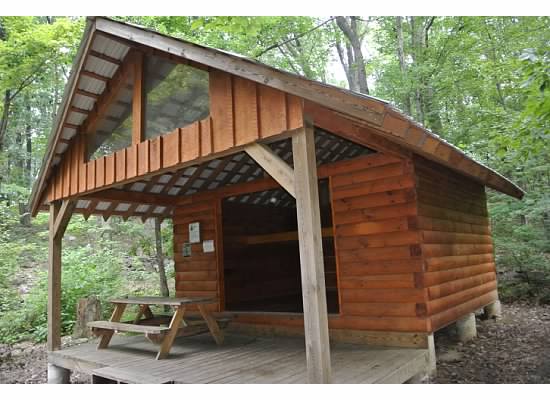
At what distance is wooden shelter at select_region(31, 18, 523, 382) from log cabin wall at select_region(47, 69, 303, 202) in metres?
0.02

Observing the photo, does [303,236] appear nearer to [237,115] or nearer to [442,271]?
[237,115]

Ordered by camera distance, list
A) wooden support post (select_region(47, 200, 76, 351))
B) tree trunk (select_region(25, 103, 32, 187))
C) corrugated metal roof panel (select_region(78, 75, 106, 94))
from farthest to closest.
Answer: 1. tree trunk (select_region(25, 103, 32, 187))
2. wooden support post (select_region(47, 200, 76, 351))
3. corrugated metal roof panel (select_region(78, 75, 106, 94))

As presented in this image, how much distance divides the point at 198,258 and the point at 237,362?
139 inches

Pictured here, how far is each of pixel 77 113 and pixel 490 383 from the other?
21.2ft

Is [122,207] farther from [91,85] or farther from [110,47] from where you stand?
[110,47]

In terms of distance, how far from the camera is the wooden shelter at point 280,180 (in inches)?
145

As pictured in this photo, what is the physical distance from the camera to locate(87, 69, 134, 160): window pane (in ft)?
18.4

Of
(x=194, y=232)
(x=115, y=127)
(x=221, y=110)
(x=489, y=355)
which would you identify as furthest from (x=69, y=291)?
(x=489, y=355)

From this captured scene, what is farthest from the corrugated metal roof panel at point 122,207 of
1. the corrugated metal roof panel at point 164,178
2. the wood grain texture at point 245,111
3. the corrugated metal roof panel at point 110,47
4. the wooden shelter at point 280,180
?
the wood grain texture at point 245,111

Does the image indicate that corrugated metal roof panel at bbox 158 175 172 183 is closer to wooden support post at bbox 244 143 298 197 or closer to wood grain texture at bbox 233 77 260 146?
wood grain texture at bbox 233 77 260 146

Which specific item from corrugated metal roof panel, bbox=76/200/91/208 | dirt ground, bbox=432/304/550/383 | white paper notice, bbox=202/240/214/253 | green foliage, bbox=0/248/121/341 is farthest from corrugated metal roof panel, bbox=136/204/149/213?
dirt ground, bbox=432/304/550/383

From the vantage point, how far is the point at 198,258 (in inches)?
314

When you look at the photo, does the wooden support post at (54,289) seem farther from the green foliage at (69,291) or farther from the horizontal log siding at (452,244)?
the horizontal log siding at (452,244)

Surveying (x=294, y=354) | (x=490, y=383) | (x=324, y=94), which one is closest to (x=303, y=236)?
(x=324, y=94)
